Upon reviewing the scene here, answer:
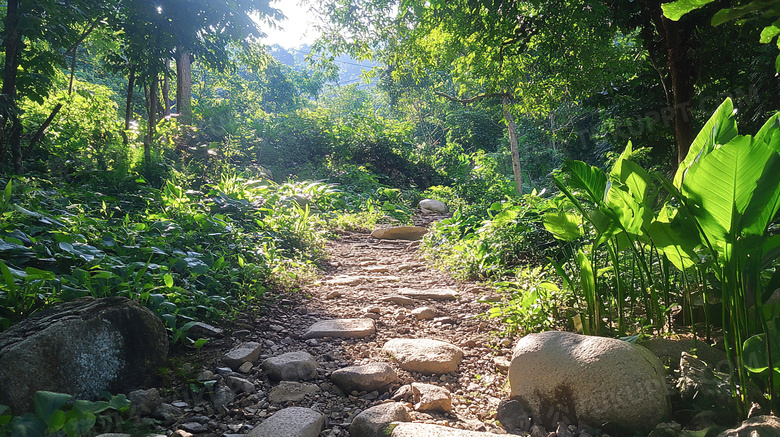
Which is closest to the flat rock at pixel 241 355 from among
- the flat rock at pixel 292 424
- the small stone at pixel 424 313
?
the flat rock at pixel 292 424

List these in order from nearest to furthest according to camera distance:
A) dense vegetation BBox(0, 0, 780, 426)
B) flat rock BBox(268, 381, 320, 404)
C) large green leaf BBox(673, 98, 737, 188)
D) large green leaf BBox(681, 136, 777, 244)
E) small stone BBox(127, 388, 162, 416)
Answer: large green leaf BBox(681, 136, 777, 244)
dense vegetation BBox(0, 0, 780, 426)
large green leaf BBox(673, 98, 737, 188)
small stone BBox(127, 388, 162, 416)
flat rock BBox(268, 381, 320, 404)

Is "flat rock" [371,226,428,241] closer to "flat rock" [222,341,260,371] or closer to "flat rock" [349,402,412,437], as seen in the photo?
"flat rock" [222,341,260,371]

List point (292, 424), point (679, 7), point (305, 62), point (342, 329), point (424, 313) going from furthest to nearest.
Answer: point (305, 62) < point (424, 313) < point (342, 329) < point (292, 424) < point (679, 7)

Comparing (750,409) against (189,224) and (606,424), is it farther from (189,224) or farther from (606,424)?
(189,224)

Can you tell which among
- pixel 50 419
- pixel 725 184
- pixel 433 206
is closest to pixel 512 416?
pixel 725 184

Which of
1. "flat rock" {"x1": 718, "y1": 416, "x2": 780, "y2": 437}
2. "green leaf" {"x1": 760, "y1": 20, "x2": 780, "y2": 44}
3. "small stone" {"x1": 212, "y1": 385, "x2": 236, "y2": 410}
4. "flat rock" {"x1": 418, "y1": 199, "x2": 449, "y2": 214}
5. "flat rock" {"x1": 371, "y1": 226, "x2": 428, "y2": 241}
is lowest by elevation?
"small stone" {"x1": 212, "y1": 385, "x2": 236, "y2": 410}

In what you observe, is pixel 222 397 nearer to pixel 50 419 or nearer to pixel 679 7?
pixel 50 419

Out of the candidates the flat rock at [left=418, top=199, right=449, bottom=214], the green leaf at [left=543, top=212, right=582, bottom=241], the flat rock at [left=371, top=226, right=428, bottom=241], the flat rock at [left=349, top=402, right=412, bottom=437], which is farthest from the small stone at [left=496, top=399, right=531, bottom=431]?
the flat rock at [left=418, top=199, right=449, bottom=214]

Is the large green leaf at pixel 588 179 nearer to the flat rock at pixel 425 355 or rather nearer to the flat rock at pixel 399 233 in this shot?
the flat rock at pixel 425 355

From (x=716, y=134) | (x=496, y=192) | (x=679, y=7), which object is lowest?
(x=716, y=134)

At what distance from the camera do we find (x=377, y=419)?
1736 mm

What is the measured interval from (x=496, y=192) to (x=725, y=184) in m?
9.16

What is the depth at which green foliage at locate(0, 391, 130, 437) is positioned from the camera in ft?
4.13

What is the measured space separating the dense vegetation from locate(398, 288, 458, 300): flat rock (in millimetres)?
438
